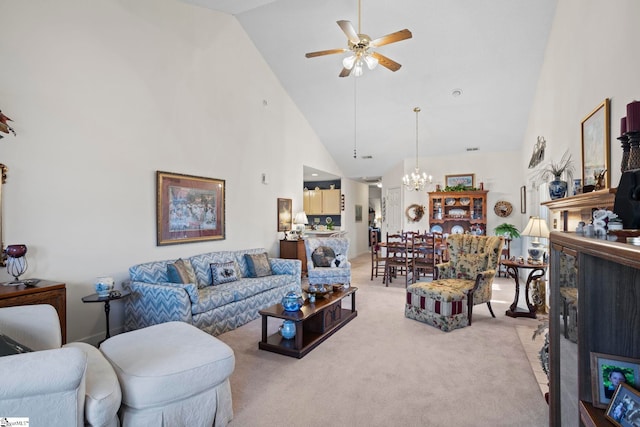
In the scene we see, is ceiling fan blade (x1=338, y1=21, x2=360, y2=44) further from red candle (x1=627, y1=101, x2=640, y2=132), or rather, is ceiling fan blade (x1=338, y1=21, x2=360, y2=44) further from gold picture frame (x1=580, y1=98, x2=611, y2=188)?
red candle (x1=627, y1=101, x2=640, y2=132)

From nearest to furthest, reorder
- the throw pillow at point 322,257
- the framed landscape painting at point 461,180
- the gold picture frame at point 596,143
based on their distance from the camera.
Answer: the gold picture frame at point 596,143 < the throw pillow at point 322,257 < the framed landscape painting at point 461,180

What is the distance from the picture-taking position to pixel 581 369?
114cm

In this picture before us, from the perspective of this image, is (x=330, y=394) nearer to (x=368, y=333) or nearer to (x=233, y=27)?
(x=368, y=333)

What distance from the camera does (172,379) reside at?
180cm

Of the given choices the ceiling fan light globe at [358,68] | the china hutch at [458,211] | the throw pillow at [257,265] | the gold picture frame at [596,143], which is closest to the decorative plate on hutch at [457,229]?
the china hutch at [458,211]

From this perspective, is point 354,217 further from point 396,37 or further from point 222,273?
point 396,37

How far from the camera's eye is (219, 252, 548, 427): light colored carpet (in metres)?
2.16

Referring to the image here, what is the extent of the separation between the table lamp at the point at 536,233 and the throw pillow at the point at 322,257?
2.84 m

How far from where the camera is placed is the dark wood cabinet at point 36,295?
239 centimetres

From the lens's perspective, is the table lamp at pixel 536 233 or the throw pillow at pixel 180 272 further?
the table lamp at pixel 536 233

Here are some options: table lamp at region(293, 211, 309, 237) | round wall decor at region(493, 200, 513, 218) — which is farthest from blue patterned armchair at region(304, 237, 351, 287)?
round wall decor at region(493, 200, 513, 218)

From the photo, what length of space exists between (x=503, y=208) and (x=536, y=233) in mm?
3975

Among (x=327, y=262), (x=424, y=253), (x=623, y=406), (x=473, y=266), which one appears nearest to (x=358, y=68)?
(x=473, y=266)

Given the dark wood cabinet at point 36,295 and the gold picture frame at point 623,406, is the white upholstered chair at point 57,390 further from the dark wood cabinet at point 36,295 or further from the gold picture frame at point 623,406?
the gold picture frame at point 623,406
